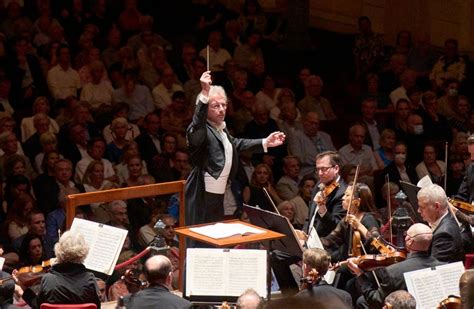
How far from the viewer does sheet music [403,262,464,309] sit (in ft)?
21.2

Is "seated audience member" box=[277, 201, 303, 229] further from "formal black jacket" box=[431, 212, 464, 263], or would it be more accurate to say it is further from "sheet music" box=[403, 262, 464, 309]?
"sheet music" box=[403, 262, 464, 309]

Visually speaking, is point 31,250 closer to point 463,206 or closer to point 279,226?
point 279,226

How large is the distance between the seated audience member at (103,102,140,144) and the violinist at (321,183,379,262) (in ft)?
11.9

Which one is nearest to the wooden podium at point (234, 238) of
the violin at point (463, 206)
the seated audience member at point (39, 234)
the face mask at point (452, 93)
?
the violin at point (463, 206)

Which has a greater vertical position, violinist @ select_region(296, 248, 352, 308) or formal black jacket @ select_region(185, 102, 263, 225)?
formal black jacket @ select_region(185, 102, 263, 225)

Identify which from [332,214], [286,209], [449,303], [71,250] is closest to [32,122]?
[286,209]

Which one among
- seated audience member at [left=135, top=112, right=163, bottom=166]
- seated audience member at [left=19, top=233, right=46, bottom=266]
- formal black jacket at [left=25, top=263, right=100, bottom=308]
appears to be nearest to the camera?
formal black jacket at [left=25, top=263, right=100, bottom=308]

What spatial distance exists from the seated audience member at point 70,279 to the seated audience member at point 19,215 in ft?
8.23

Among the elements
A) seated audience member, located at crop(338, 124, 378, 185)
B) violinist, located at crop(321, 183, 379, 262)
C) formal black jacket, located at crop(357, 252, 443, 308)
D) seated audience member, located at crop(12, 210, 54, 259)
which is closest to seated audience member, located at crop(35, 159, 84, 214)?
seated audience member, located at crop(12, 210, 54, 259)

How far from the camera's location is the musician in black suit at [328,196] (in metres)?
7.75

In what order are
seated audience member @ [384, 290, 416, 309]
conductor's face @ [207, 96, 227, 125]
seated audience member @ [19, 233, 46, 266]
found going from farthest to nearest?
seated audience member @ [19, 233, 46, 266] → conductor's face @ [207, 96, 227, 125] → seated audience member @ [384, 290, 416, 309]

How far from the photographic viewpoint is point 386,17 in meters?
14.8

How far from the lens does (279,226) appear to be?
24.2 ft

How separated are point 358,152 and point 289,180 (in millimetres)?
1084
